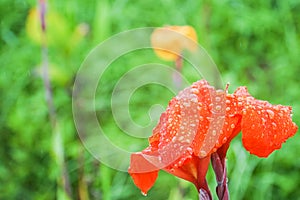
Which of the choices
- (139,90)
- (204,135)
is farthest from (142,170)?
(139,90)

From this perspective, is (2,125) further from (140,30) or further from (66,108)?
(140,30)

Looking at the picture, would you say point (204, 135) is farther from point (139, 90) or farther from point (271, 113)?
point (139, 90)

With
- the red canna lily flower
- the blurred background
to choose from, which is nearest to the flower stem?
the red canna lily flower

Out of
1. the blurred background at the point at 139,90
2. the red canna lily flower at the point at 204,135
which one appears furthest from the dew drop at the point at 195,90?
the blurred background at the point at 139,90

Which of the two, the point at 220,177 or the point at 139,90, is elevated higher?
the point at 139,90

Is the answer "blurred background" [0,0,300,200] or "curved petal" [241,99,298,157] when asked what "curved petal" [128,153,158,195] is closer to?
"curved petal" [241,99,298,157]

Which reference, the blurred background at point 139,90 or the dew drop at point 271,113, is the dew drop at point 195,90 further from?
the blurred background at point 139,90
